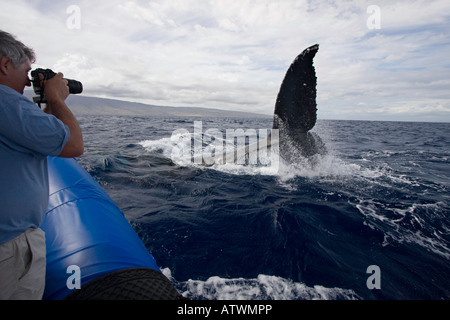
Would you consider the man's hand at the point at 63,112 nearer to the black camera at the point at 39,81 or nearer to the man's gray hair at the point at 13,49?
the black camera at the point at 39,81

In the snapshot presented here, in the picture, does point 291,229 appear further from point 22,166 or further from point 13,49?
point 13,49

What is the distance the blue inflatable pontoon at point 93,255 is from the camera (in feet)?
6.10

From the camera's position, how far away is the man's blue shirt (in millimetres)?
1479

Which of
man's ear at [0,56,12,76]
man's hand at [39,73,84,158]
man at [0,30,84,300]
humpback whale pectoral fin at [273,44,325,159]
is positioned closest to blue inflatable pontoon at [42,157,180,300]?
man at [0,30,84,300]

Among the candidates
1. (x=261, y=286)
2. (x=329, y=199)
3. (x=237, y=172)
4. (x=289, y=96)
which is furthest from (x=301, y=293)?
(x=237, y=172)

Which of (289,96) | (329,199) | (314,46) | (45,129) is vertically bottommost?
(329,199)

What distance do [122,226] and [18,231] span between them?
1.33 m

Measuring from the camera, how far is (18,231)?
1.60m

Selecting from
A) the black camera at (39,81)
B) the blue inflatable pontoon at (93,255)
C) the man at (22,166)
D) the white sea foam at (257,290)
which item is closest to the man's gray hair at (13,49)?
the man at (22,166)

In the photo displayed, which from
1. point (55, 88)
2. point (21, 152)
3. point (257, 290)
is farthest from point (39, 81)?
point (257, 290)

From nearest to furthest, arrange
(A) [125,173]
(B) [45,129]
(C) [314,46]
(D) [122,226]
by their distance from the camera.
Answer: (B) [45,129] → (D) [122,226] → (C) [314,46] → (A) [125,173]

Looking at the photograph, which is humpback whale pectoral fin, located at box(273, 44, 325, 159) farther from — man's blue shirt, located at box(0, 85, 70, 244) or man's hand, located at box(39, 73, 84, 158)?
man's blue shirt, located at box(0, 85, 70, 244)

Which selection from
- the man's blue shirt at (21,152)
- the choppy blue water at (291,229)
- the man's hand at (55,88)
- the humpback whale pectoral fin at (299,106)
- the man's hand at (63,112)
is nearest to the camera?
the man's blue shirt at (21,152)
